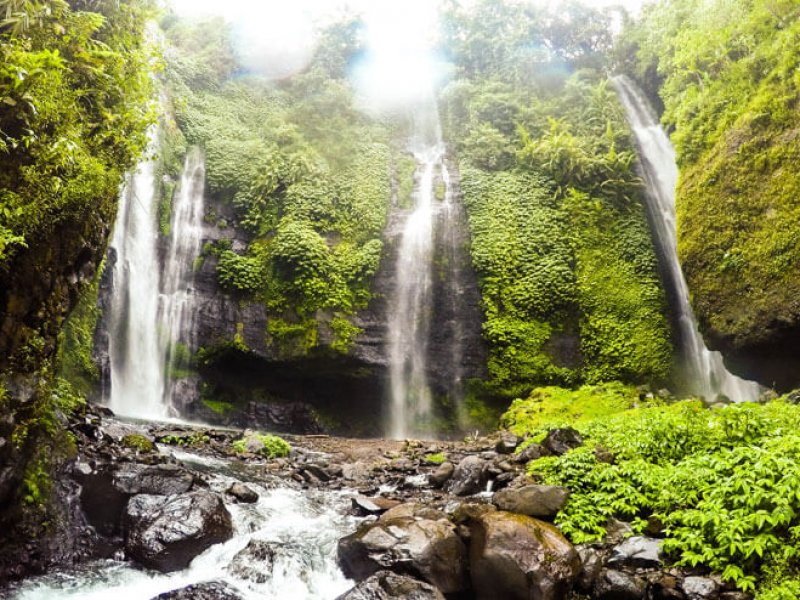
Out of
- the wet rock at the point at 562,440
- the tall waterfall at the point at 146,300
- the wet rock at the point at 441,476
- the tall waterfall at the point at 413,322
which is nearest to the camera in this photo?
the wet rock at the point at 562,440

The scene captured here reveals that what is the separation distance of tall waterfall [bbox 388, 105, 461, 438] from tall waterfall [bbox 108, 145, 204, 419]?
603cm

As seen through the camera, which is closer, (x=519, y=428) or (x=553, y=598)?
(x=553, y=598)

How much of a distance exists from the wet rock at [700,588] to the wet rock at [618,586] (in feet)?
1.13

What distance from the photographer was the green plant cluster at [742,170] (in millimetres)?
10500

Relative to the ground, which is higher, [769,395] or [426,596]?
[769,395]

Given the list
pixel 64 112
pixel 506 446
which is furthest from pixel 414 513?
pixel 64 112

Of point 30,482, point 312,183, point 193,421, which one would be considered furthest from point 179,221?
point 30,482

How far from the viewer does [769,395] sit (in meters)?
10.6

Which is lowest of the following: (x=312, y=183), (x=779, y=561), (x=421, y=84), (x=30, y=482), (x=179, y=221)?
(x=779, y=561)

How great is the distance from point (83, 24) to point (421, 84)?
70.4 feet

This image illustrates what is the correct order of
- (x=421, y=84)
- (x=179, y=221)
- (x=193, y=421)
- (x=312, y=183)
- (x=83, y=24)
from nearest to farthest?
(x=83, y=24) < (x=193, y=421) < (x=179, y=221) < (x=312, y=183) < (x=421, y=84)

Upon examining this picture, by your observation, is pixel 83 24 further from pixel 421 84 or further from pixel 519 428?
pixel 421 84

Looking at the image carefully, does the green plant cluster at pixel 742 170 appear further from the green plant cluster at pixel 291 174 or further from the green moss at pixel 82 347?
the green moss at pixel 82 347

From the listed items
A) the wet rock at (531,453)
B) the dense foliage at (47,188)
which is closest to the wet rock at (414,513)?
the wet rock at (531,453)
